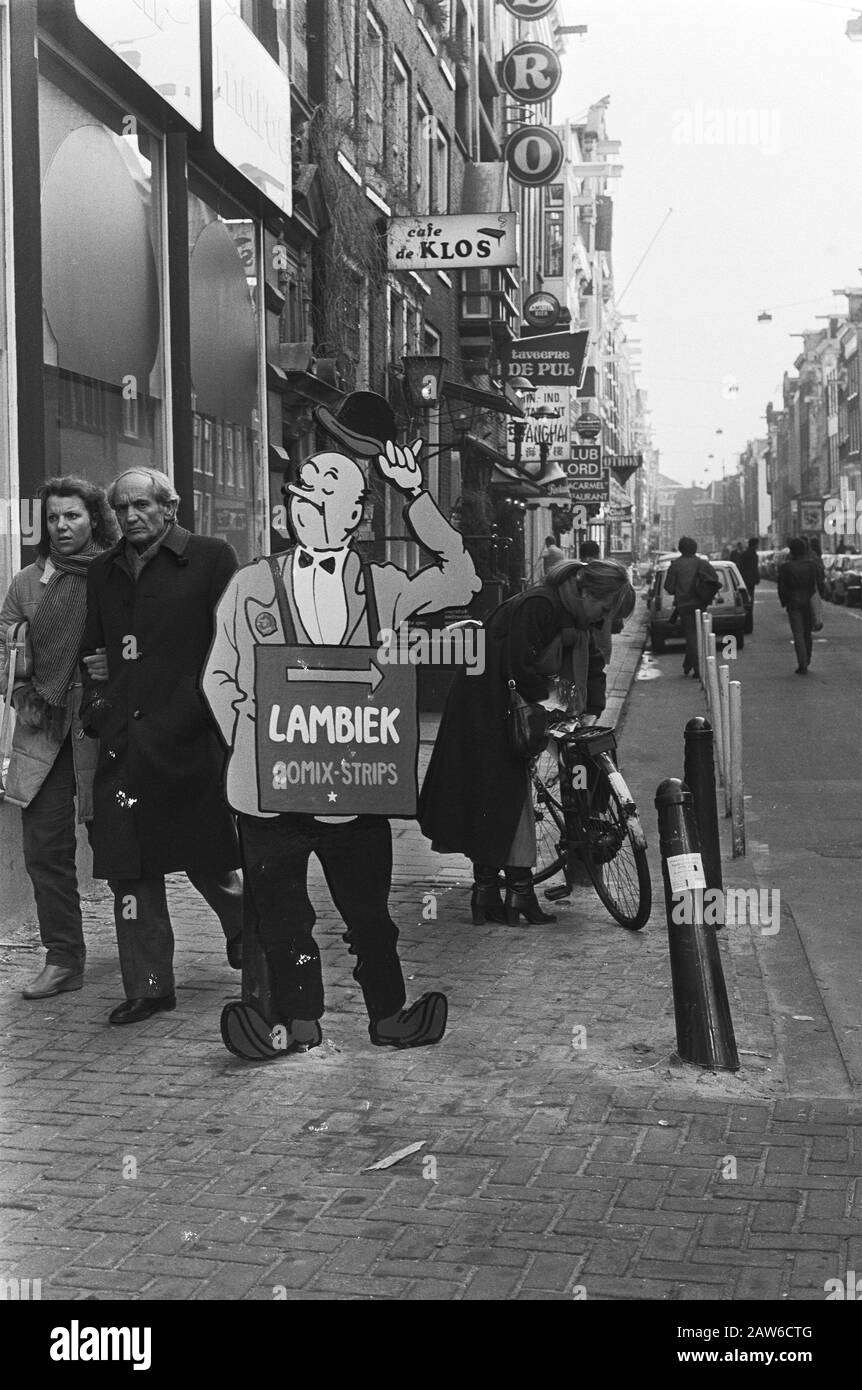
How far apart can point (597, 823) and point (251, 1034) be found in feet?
9.23

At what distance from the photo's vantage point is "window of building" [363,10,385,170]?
19.3 metres

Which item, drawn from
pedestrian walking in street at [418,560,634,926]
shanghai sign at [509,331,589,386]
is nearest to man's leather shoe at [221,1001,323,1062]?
pedestrian walking in street at [418,560,634,926]

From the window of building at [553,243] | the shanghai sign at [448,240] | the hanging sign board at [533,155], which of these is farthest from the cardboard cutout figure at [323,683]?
the window of building at [553,243]

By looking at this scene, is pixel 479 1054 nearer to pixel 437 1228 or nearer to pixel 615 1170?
pixel 615 1170

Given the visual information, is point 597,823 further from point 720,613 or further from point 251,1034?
point 720,613

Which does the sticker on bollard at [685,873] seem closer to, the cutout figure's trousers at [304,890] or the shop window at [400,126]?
the cutout figure's trousers at [304,890]

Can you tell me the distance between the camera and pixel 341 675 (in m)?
5.50

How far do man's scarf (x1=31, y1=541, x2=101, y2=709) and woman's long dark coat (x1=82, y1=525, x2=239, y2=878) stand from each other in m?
0.49

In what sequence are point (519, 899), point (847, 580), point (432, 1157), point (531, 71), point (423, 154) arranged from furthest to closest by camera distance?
point (847, 580)
point (531, 71)
point (423, 154)
point (519, 899)
point (432, 1157)

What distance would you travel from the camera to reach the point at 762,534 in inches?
7530

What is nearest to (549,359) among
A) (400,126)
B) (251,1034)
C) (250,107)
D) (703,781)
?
(400,126)

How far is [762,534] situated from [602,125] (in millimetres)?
96887

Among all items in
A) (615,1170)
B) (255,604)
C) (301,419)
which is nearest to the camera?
(615,1170)
